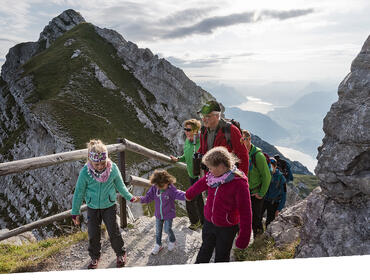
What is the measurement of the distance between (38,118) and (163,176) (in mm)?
32446

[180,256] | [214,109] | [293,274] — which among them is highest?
[214,109]

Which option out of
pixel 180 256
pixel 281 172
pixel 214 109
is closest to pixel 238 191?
pixel 214 109

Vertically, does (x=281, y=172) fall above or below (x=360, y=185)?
below

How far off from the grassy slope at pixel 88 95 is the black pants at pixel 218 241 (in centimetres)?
2739

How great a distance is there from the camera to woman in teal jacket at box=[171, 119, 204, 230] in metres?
6.50

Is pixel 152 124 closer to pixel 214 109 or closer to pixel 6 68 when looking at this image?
pixel 214 109

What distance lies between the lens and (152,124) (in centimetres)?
4594

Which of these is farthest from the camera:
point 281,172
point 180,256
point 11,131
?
point 11,131

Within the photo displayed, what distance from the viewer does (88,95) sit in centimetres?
4222

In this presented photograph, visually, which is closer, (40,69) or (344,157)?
(344,157)

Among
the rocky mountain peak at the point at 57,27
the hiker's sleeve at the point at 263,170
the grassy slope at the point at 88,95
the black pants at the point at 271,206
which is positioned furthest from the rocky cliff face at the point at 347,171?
the rocky mountain peak at the point at 57,27

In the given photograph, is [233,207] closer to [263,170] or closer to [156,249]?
[263,170]

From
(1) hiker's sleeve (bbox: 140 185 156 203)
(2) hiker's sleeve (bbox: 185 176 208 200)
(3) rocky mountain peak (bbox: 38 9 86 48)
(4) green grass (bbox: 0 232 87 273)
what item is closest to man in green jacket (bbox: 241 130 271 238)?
(2) hiker's sleeve (bbox: 185 176 208 200)

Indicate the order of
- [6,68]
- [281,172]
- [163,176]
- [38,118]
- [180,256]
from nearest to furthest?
1. [163,176]
2. [180,256]
3. [281,172]
4. [38,118]
5. [6,68]
